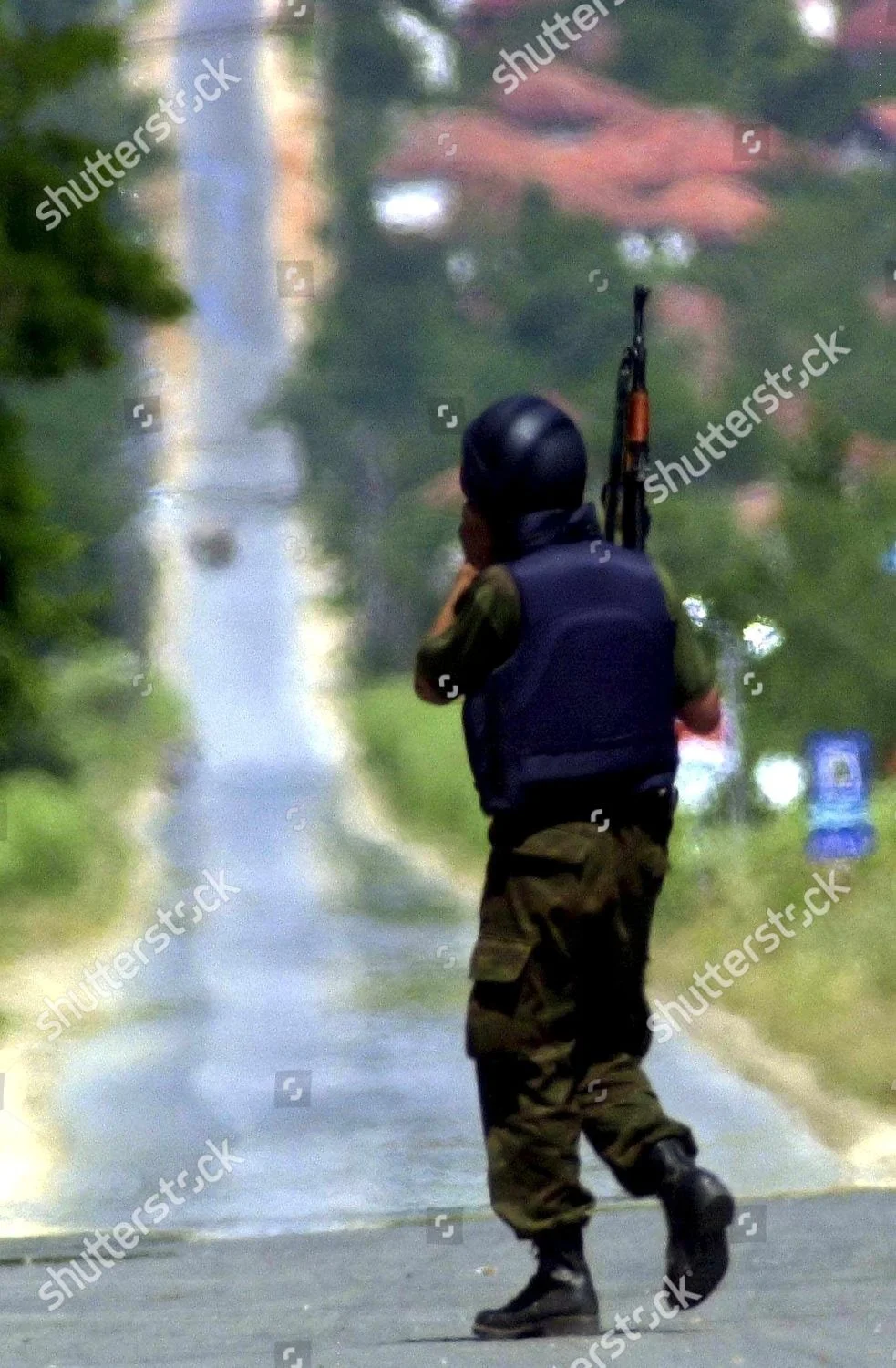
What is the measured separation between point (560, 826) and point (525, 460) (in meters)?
0.60

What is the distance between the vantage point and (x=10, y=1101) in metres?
10.9

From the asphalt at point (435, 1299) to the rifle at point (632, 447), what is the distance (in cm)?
136

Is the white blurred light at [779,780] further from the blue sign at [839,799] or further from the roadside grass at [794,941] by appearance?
the blue sign at [839,799]

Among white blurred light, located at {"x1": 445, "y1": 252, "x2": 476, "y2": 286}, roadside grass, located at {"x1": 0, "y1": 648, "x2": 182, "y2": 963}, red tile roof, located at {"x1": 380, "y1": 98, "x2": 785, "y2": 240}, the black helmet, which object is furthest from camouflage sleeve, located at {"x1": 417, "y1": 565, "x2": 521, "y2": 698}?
red tile roof, located at {"x1": 380, "y1": 98, "x2": 785, "y2": 240}

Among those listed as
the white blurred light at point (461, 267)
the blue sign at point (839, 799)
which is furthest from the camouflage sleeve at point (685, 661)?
the white blurred light at point (461, 267)

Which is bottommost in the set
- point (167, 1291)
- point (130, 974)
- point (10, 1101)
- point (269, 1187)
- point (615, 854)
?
point (130, 974)

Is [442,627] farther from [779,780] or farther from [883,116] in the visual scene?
[883,116]

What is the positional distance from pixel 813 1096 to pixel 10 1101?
3.03 m

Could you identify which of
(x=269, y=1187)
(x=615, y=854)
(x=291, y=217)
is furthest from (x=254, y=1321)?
(x=291, y=217)

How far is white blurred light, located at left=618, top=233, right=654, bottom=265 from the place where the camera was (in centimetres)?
2847

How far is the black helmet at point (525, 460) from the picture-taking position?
508 cm

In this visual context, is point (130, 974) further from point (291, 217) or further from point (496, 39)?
point (496, 39)

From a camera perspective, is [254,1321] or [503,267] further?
[503,267]

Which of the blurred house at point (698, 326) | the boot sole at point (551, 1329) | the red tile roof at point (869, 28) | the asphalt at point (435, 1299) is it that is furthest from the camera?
the red tile roof at point (869, 28)
